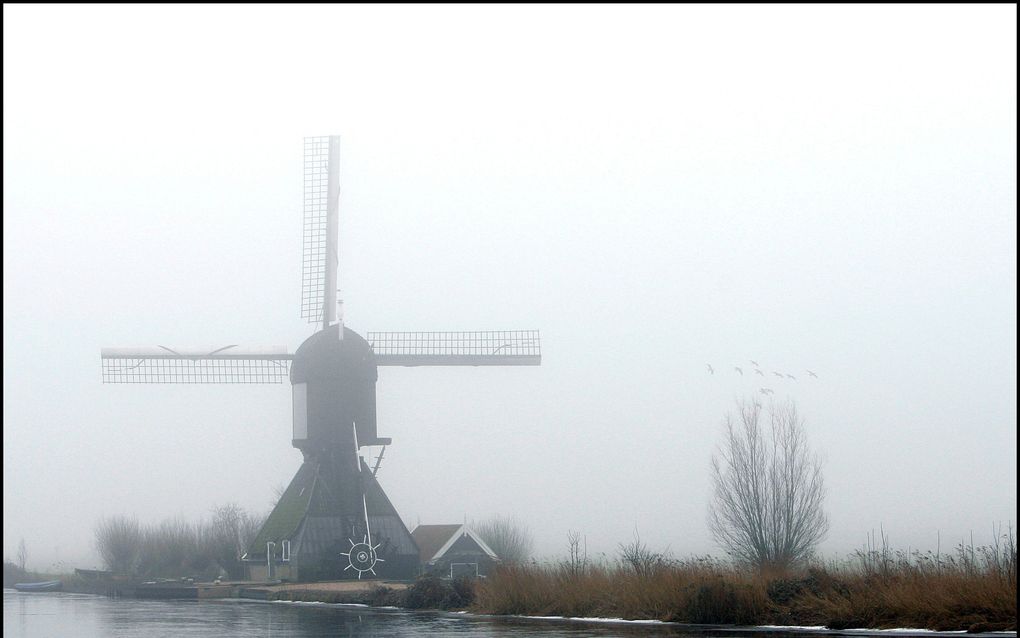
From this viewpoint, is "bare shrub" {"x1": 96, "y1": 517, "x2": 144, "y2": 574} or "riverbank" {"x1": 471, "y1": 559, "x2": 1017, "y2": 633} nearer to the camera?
"riverbank" {"x1": 471, "y1": 559, "x2": 1017, "y2": 633}

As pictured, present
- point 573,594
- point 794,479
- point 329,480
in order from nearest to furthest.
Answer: point 573,594 → point 794,479 → point 329,480

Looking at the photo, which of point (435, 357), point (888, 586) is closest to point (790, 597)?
point (888, 586)

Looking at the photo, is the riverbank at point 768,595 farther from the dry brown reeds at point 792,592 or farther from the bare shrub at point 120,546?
the bare shrub at point 120,546

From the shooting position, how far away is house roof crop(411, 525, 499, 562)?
5128cm

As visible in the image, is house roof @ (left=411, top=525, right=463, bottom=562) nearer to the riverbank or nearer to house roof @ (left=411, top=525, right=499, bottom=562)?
house roof @ (left=411, top=525, right=499, bottom=562)

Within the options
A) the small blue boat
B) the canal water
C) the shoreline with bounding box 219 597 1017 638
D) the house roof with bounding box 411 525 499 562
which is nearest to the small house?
the house roof with bounding box 411 525 499 562

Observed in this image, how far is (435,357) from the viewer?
49.6 m

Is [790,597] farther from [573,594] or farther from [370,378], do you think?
[370,378]

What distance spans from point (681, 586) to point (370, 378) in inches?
976

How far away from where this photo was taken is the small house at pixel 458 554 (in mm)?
50219

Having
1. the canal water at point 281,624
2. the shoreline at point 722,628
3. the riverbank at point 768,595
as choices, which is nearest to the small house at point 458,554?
the canal water at point 281,624

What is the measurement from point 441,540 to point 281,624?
87.9 ft

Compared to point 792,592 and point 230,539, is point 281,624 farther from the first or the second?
point 230,539

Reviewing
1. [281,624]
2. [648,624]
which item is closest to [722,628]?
[648,624]
